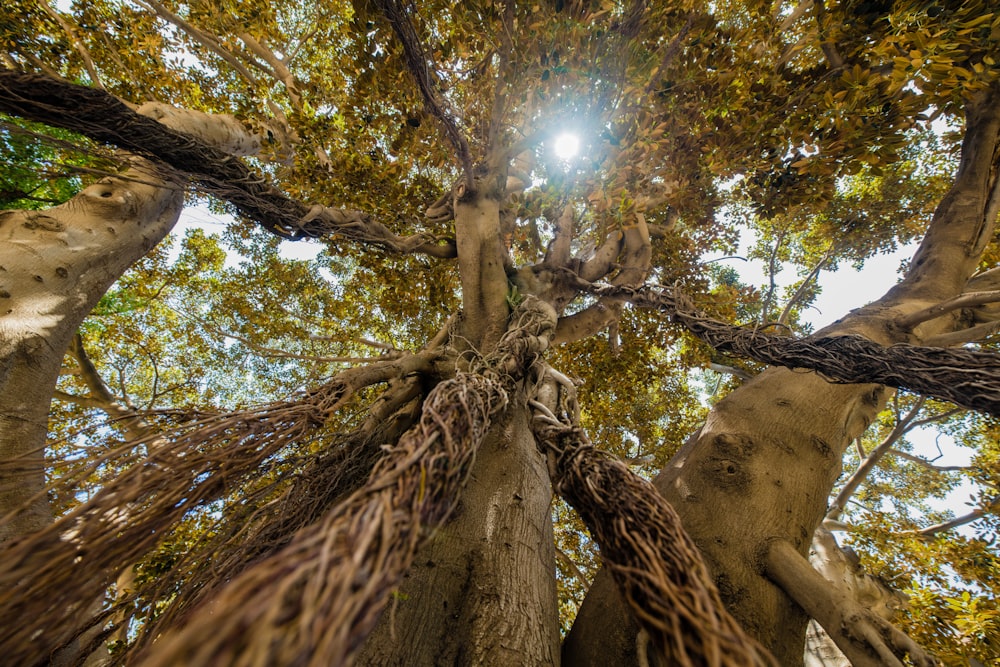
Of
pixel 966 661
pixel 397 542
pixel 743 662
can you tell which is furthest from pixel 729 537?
pixel 966 661

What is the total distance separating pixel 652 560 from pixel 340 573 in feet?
1.88

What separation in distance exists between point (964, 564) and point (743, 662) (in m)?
3.98

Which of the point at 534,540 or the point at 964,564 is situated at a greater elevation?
the point at 964,564

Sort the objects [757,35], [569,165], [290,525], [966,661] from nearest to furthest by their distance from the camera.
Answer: [290,525], [966,661], [757,35], [569,165]

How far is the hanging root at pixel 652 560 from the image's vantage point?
613 mm

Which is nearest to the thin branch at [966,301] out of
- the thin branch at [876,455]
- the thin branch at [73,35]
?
the thin branch at [876,455]

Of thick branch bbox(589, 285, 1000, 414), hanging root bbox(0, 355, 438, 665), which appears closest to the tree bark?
thick branch bbox(589, 285, 1000, 414)

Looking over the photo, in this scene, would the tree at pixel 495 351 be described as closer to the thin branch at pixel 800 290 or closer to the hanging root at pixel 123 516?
the hanging root at pixel 123 516

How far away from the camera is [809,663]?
2.10 m

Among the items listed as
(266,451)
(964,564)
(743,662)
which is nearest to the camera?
(743,662)

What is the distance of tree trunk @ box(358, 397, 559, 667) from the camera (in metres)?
1.18

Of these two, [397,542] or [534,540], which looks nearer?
[397,542]

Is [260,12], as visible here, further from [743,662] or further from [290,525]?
[743,662]

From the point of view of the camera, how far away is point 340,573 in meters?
0.54
